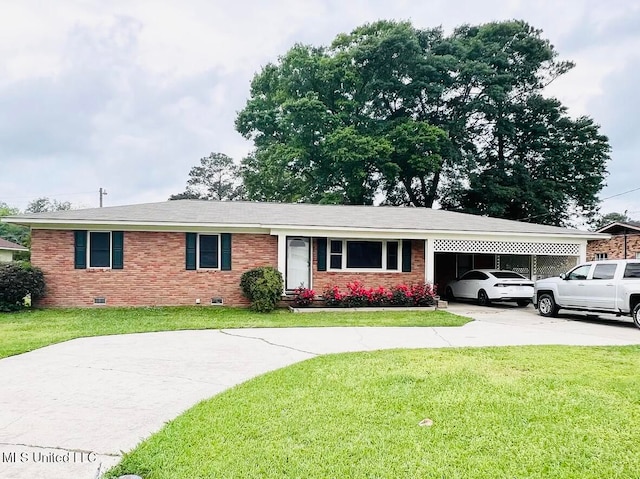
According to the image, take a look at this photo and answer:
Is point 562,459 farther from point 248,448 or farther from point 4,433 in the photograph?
point 4,433

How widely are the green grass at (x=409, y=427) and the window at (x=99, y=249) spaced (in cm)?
1023

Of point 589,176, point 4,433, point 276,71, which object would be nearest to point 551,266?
point 589,176

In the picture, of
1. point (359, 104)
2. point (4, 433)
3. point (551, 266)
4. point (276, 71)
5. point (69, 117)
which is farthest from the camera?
point (276, 71)

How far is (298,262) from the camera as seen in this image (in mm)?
15781

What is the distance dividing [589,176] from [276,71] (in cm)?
2303

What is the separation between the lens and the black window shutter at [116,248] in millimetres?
14484

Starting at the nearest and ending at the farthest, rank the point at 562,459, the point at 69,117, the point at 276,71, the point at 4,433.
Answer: the point at 562,459
the point at 4,433
the point at 69,117
the point at 276,71

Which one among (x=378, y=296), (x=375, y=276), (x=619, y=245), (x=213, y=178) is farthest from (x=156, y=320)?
(x=213, y=178)

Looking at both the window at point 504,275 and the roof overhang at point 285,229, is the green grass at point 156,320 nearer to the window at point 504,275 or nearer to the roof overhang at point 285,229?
the roof overhang at point 285,229

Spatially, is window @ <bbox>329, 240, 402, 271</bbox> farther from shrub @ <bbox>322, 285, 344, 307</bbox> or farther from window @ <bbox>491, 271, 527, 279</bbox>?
window @ <bbox>491, 271, 527, 279</bbox>

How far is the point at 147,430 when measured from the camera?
14.0ft

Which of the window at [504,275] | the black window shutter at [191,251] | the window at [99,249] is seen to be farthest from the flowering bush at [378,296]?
the window at [99,249]

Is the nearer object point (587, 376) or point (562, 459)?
point (562, 459)

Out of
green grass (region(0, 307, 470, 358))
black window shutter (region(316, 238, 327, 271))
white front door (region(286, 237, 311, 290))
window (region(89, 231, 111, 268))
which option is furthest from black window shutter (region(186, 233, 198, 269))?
black window shutter (region(316, 238, 327, 271))
